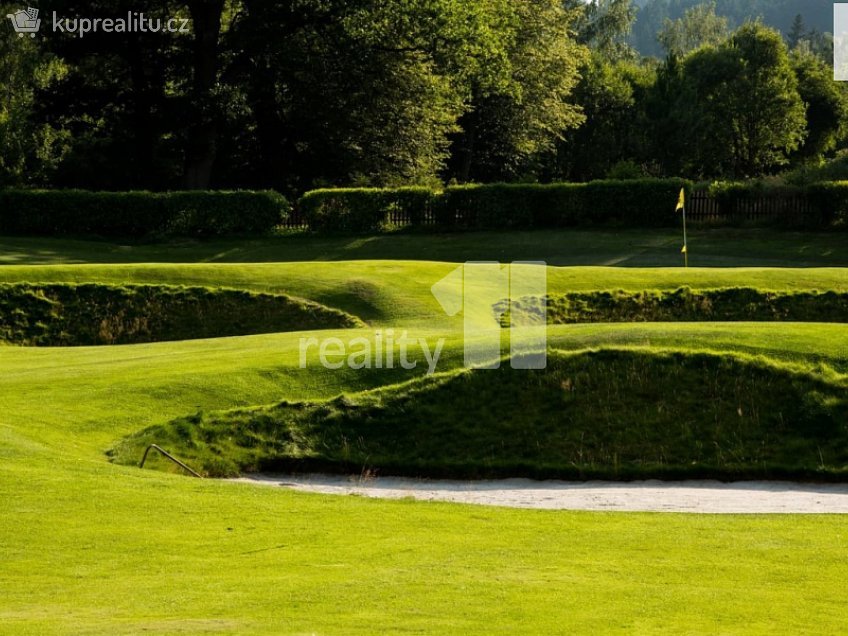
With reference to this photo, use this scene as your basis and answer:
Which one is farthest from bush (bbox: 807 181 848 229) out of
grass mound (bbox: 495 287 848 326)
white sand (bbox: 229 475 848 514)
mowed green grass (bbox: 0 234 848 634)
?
white sand (bbox: 229 475 848 514)

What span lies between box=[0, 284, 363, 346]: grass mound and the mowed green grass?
10.2m

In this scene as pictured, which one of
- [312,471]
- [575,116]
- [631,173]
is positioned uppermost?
[575,116]

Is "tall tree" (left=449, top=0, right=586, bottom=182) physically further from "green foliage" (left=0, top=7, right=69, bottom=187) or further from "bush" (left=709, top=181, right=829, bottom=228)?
"green foliage" (left=0, top=7, right=69, bottom=187)

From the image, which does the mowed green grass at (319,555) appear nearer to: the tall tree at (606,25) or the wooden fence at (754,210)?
the wooden fence at (754,210)

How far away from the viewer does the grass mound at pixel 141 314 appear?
1259 inches

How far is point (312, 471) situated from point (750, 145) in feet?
233

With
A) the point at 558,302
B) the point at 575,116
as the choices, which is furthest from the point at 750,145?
the point at 558,302

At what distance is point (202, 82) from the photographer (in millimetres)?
54219

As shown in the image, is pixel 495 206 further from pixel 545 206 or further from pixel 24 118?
pixel 24 118

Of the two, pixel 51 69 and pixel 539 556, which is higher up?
pixel 51 69

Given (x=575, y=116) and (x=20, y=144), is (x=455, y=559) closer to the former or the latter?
(x=20, y=144)

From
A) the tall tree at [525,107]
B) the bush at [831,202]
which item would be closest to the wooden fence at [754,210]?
the bush at [831,202]

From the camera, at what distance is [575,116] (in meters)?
77.2

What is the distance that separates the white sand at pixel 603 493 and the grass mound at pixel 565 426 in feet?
1.32
